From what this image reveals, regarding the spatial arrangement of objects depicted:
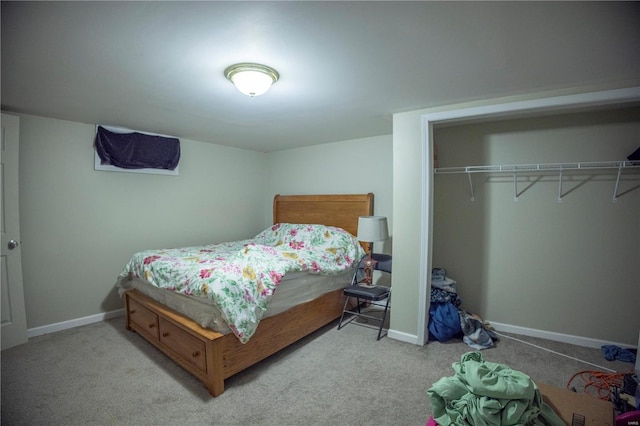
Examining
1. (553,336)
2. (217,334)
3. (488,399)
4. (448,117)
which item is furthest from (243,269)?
(553,336)

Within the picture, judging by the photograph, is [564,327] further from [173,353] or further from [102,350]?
[102,350]

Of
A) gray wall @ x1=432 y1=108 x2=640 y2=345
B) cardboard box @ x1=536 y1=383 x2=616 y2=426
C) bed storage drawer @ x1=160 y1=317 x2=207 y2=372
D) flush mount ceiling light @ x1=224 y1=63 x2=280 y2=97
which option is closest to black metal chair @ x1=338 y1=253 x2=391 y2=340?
gray wall @ x1=432 y1=108 x2=640 y2=345

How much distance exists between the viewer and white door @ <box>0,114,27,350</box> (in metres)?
2.62

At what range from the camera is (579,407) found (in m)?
1.26

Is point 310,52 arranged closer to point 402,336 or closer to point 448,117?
point 448,117

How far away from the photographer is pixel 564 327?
2.79 metres

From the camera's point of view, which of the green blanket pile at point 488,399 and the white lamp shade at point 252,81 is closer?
the green blanket pile at point 488,399

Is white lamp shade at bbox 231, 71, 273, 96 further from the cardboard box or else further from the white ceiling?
the cardboard box

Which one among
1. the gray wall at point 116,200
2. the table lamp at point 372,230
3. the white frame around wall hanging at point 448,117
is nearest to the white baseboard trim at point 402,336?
the white frame around wall hanging at point 448,117

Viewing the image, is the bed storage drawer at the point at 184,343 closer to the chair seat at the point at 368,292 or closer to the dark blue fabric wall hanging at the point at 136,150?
the chair seat at the point at 368,292

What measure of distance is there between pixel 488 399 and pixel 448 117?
2.16m

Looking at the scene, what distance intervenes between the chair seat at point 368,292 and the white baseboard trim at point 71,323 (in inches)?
105

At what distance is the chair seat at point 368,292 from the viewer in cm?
285

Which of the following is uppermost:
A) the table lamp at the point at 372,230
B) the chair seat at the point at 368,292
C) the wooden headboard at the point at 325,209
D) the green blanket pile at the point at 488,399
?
the wooden headboard at the point at 325,209
